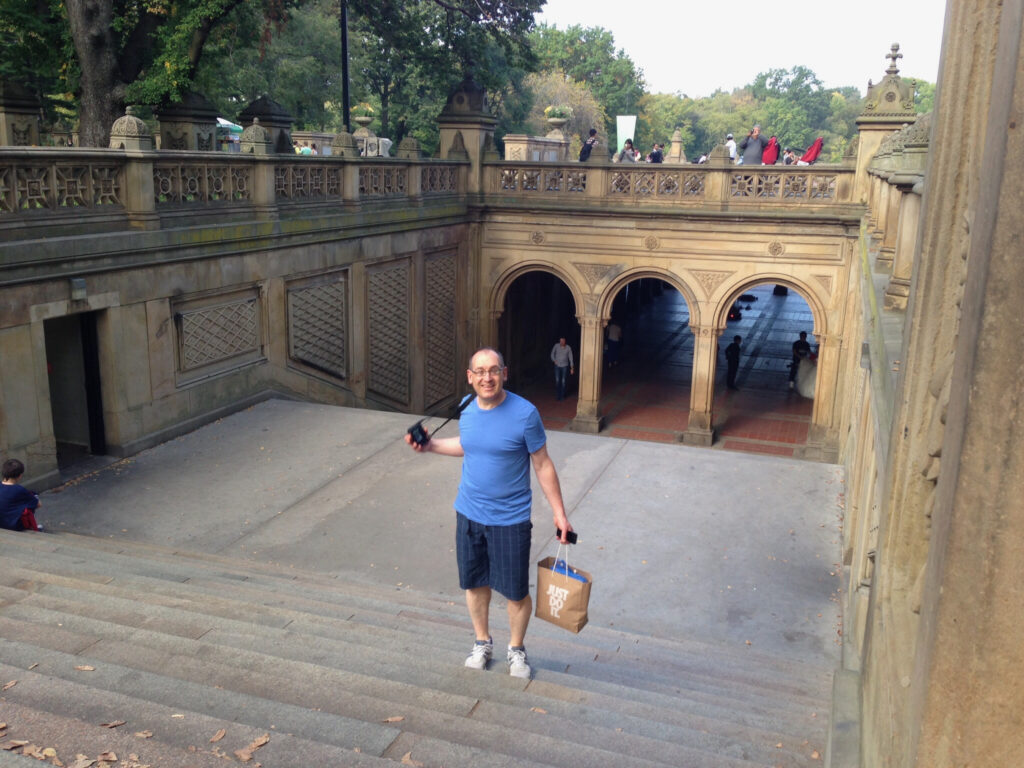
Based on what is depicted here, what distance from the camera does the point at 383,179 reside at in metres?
15.5

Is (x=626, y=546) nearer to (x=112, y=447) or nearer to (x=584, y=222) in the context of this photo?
(x=112, y=447)

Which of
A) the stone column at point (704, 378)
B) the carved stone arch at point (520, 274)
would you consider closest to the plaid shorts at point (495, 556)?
the stone column at point (704, 378)

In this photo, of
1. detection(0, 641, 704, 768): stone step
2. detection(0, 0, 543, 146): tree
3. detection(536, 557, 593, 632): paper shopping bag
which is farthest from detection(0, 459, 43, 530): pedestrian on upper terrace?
detection(0, 0, 543, 146): tree

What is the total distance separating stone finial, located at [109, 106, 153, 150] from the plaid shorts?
23.8ft

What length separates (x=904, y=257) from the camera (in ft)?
21.9

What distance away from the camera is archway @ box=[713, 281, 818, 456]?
18766 mm

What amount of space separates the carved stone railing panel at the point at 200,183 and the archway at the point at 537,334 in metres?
9.07

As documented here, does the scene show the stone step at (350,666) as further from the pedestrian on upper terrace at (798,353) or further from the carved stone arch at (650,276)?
the pedestrian on upper terrace at (798,353)

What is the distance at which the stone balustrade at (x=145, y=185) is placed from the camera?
8.86 m

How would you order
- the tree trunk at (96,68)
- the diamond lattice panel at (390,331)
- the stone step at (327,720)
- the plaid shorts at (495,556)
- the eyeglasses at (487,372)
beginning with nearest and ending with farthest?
1. the stone step at (327,720)
2. the eyeglasses at (487,372)
3. the plaid shorts at (495,556)
4. the tree trunk at (96,68)
5. the diamond lattice panel at (390,331)

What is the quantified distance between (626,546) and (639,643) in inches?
87.1

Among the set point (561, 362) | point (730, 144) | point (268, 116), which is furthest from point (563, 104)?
point (268, 116)

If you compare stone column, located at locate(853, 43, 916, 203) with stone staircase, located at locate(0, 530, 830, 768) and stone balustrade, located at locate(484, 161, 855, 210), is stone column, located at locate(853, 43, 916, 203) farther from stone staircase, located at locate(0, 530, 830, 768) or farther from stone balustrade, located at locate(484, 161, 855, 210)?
stone staircase, located at locate(0, 530, 830, 768)

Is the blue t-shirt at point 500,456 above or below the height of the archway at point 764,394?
above
